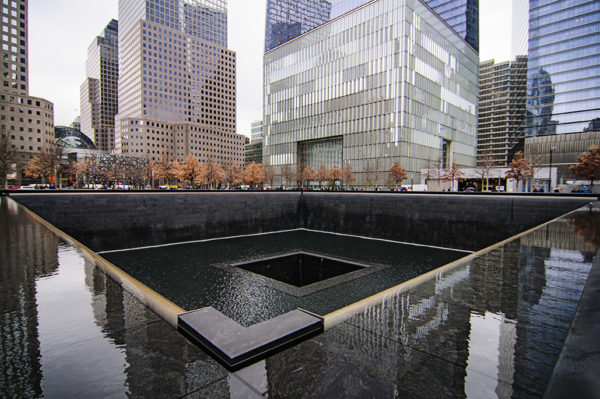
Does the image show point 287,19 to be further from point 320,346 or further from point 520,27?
point 320,346

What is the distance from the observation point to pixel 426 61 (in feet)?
195

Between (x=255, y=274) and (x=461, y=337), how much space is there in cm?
1095

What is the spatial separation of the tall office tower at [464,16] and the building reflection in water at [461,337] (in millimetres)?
112086

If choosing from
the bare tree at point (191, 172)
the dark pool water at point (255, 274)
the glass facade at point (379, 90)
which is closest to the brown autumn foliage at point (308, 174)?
the glass facade at point (379, 90)

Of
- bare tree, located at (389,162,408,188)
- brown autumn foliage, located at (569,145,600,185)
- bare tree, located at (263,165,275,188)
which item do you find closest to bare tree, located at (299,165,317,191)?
bare tree, located at (263,165,275,188)

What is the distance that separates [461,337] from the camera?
122 inches

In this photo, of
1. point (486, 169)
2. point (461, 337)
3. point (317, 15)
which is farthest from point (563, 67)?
point (461, 337)

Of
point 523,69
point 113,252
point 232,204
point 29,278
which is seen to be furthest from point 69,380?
point 523,69

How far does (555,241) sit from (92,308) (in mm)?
9401

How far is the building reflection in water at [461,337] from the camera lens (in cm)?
241

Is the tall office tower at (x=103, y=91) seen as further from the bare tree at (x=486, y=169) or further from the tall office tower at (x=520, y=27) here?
the tall office tower at (x=520, y=27)

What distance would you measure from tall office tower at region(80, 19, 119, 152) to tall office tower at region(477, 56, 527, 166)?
176400mm

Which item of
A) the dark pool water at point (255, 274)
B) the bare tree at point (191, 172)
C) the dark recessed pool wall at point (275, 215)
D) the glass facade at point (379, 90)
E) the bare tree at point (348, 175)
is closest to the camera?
the dark pool water at point (255, 274)

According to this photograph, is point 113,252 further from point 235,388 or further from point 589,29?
point 589,29
